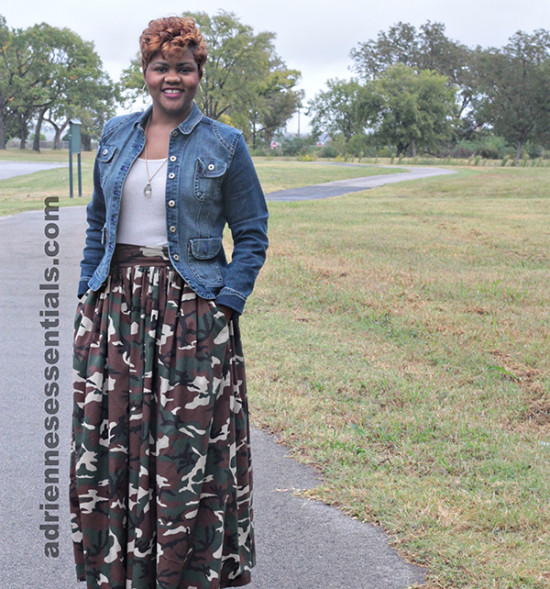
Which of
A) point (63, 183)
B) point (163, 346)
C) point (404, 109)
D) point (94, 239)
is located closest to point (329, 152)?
point (404, 109)

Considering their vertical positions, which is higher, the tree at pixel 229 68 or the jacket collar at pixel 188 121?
the tree at pixel 229 68

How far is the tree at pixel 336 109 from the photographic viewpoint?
68.2 metres

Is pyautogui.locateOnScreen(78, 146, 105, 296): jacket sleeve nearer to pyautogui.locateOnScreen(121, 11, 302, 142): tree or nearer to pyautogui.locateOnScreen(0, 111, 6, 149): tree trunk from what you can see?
pyautogui.locateOnScreen(121, 11, 302, 142): tree

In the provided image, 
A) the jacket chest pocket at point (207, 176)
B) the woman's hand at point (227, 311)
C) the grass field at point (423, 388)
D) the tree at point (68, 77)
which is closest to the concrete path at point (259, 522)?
the grass field at point (423, 388)

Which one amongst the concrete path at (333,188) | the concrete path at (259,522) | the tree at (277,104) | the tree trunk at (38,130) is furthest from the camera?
the tree at (277,104)

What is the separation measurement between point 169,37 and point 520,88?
63023 millimetres

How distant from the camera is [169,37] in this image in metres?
2.64

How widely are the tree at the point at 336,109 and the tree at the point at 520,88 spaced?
11.2 m

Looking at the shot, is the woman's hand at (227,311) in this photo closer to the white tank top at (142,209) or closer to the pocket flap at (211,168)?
the white tank top at (142,209)

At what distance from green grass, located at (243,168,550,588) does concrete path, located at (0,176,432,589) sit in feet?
0.40

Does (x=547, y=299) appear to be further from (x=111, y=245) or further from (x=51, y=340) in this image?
(x=111, y=245)

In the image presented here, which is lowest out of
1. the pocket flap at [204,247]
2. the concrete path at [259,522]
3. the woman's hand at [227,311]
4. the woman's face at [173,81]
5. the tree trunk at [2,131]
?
the concrete path at [259,522]

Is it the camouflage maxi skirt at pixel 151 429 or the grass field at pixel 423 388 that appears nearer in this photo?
the camouflage maxi skirt at pixel 151 429

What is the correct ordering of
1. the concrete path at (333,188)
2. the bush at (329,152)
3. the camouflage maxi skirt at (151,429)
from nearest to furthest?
the camouflage maxi skirt at (151,429) < the concrete path at (333,188) < the bush at (329,152)
